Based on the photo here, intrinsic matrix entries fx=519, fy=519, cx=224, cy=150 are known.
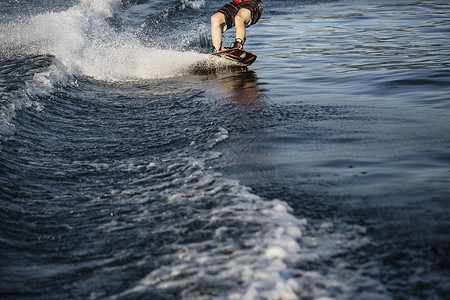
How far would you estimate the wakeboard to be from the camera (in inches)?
351

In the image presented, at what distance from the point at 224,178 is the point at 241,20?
5905 mm

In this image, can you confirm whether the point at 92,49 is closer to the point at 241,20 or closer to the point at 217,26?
the point at 217,26

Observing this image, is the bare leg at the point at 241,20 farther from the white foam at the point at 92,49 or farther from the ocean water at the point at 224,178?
the white foam at the point at 92,49

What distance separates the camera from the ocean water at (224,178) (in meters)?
2.56

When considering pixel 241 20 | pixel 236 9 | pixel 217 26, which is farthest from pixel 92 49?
pixel 241 20

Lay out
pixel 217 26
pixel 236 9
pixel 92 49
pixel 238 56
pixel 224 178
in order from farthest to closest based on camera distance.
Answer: pixel 92 49, pixel 236 9, pixel 217 26, pixel 238 56, pixel 224 178

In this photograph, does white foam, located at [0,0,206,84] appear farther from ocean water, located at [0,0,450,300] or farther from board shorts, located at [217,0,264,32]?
board shorts, located at [217,0,264,32]

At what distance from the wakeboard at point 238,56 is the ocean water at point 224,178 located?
19 centimetres

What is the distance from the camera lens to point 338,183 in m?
3.63

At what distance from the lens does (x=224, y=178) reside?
3830 millimetres

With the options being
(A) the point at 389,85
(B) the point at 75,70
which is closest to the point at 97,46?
(B) the point at 75,70

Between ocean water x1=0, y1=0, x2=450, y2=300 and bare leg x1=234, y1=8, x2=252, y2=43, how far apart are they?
0.64 m

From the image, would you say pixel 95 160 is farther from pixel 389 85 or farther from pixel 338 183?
pixel 389 85

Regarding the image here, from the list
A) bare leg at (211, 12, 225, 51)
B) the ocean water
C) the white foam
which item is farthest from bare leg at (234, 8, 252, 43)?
the white foam
